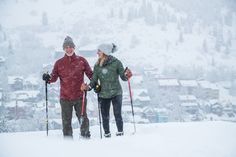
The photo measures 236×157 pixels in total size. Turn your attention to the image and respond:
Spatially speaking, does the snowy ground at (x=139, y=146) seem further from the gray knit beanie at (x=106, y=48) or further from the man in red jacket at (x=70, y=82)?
the gray knit beanie at (x=106, y=48)

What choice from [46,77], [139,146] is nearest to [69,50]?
[46,77]

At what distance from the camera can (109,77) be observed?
5.77m

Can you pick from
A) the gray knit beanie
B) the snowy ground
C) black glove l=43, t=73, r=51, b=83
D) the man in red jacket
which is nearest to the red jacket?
the man in red jacket

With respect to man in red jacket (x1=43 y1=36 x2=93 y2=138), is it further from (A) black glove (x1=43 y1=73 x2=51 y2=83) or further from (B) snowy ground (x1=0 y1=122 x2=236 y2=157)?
(B) snowy ground (x1=0 y1=122 x2=236 y2=157)

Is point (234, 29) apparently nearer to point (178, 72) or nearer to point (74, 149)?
point (178, 72)

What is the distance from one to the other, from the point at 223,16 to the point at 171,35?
40.2m

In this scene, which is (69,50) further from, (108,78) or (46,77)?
(108,78)

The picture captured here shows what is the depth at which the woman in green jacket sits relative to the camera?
5754 mm

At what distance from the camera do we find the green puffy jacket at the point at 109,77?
5.76 metres

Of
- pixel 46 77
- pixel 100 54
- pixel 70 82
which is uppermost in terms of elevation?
pixel 100 54

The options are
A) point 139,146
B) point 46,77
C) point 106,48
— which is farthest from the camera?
point 46,77

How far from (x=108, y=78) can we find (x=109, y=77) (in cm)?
2

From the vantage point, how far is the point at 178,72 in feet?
314

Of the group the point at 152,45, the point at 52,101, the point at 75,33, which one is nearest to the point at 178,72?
the point at 152,45
